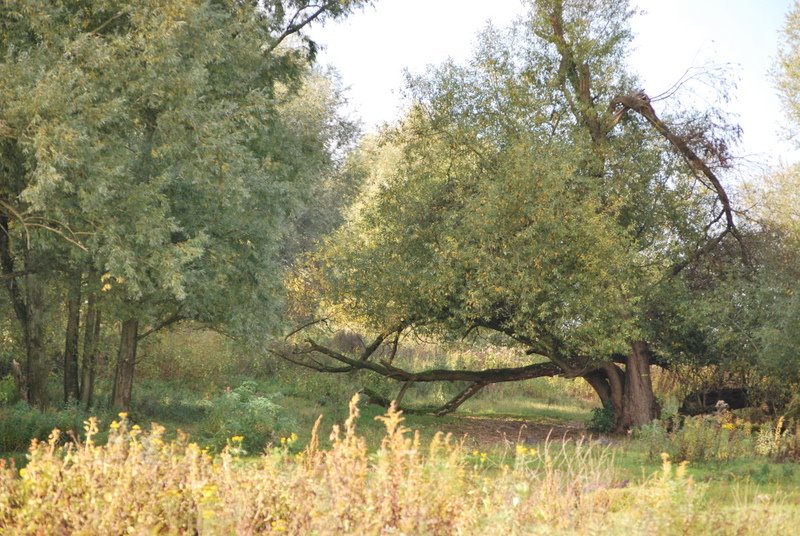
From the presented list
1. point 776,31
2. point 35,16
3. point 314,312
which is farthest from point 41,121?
point 776,31

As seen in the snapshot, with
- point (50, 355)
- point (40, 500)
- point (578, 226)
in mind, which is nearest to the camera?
point (40, 500)

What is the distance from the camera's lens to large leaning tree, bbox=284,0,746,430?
1738 cm

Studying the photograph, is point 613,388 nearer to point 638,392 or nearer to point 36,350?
point 638,392

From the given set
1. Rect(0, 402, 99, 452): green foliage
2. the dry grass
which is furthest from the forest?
the dry grass

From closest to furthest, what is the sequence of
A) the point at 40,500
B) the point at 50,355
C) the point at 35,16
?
1. the point at 40,500
2. the point at 35,16
3. the point at 50,355

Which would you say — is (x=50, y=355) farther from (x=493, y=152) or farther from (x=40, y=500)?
(x=40, y=500)

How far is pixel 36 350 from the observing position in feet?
55.4

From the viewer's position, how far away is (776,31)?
23.5 metres

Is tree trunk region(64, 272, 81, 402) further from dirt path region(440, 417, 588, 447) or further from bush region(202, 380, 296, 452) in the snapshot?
dirt path region(440, 417, 588, 447)

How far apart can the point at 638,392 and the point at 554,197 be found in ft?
17.9

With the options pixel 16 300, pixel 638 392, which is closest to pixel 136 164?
pixel 16 300

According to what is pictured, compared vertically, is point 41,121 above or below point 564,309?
above

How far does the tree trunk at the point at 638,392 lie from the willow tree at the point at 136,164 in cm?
835

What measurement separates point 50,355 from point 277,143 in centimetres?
698
